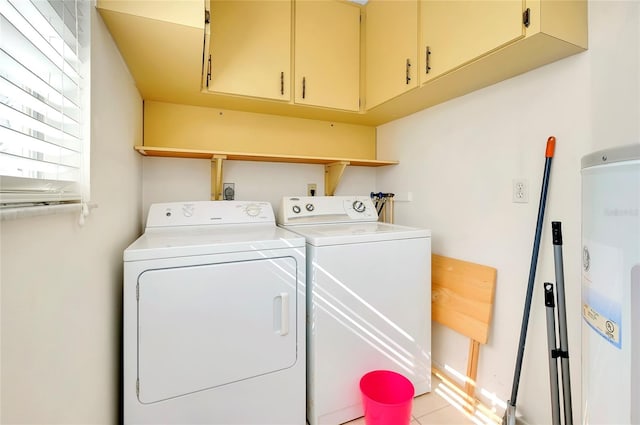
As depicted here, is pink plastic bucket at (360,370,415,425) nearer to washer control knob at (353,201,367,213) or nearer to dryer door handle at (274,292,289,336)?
dryer door handle at (274,292,289,336)

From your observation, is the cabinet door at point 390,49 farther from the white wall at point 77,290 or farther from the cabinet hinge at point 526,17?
the white wall at point 77,290

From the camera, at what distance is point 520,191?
1.45 meters

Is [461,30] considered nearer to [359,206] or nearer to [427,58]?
[427,58]

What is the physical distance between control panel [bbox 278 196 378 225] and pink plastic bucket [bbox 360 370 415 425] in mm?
1029

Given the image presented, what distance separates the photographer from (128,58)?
1347 mm

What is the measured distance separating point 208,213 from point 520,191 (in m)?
1.80

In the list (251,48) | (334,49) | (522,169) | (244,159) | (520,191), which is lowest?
(520,191)

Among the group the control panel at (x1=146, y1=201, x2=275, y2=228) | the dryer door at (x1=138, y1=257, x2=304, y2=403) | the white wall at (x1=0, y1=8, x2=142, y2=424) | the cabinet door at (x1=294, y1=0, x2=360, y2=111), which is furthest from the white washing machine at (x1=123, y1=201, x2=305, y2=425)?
the cabinet door at (x1=294, y1=0, x2=360, y2=111)

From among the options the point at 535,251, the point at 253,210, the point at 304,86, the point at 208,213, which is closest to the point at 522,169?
the point at 535,251

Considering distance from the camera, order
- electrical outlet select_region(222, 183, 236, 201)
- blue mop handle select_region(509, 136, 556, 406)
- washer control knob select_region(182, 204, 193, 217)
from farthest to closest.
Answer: electrical outlet select_region(222, 183, 236, 201)
washer control knob select_region(182, 204, 193, 217)
blue mop handle select_region(509, 136, 556, 406)

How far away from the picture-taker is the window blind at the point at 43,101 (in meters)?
0.55

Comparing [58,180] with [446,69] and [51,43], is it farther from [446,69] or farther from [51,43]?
[446,69]

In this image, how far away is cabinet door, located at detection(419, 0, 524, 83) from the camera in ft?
3.90

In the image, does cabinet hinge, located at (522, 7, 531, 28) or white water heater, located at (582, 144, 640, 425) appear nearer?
white water heater, located at (582, 144, 640, 425)
